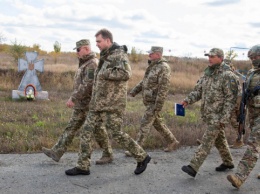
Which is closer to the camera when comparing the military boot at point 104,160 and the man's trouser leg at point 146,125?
the military boot at point 104,160

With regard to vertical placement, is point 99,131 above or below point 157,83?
below

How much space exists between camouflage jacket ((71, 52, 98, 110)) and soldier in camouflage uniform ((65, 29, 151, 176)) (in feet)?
0.69

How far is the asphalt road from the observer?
4957mm

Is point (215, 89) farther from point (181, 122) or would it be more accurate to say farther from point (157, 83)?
point (181, 122)

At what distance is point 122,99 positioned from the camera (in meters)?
5.56

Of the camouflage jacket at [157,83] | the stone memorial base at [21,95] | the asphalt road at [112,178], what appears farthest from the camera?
the stone memorial base at [21,95]

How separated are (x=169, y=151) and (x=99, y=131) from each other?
1698 mm

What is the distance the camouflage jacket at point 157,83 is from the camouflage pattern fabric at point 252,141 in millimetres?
1670

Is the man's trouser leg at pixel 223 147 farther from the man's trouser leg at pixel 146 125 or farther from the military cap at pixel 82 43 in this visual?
the military cap at pixel 82 43

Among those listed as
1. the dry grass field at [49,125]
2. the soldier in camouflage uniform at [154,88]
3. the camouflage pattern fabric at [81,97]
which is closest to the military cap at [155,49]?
the soldier in camouflage uniform at [154,88]

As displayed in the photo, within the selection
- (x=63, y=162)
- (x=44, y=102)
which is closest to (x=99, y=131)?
(x=63, y=162)

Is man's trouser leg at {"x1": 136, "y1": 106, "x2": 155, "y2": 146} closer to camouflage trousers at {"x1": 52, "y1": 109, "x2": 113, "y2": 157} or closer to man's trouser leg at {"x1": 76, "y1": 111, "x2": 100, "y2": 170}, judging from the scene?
camouflage trousers at {"x1": 52, "y1": 109, "x2": 113, "y2": 157}

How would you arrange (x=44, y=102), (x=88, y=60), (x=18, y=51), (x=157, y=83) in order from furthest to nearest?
1. (x=18, y=51)
2. (x=44, y=102)
3. (x=157, y=83)
4. (x=88, y=60)

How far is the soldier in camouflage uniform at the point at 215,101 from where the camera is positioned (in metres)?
5.49
